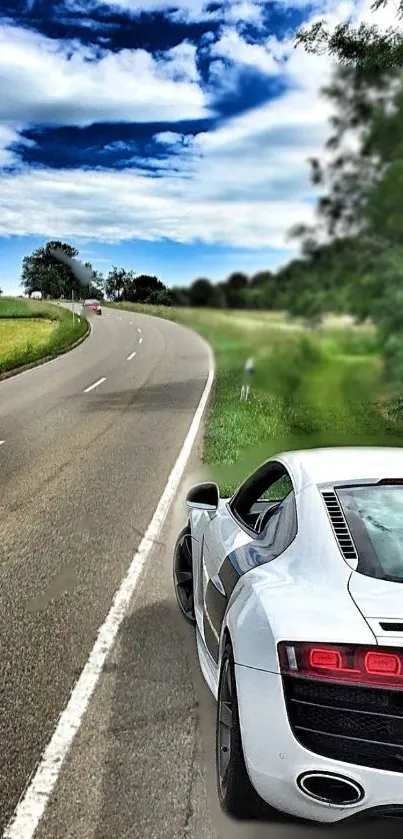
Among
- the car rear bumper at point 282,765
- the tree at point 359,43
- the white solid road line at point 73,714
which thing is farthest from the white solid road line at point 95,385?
the car rear bumper at point 282,765

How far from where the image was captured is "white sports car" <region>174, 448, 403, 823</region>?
8.75ft

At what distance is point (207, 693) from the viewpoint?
4379 millimetres

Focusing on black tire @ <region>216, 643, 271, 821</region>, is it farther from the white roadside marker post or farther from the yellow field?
the yellow field

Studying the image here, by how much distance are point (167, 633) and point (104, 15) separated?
7191mm

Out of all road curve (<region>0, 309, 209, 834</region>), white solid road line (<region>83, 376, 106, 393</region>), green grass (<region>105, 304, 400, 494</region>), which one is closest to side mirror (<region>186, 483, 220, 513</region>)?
green grass (<region>105, 304, 400, 494</region>)

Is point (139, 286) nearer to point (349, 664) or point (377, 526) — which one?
point (377, 526)

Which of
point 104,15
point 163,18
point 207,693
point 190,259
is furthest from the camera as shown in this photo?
point 104,15

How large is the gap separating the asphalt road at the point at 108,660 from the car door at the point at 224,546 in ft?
1.47

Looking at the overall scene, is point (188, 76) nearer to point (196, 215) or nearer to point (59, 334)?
point (196, 215)

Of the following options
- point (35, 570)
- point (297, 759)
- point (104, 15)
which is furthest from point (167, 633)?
point (104, 15)

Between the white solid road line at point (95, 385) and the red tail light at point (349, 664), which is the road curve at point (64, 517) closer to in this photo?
the white solid road line at point (95, 385)

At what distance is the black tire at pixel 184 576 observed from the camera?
215 inches

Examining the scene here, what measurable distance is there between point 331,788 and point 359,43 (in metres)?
3.38

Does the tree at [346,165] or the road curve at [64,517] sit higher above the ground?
the tree at [346,165]
